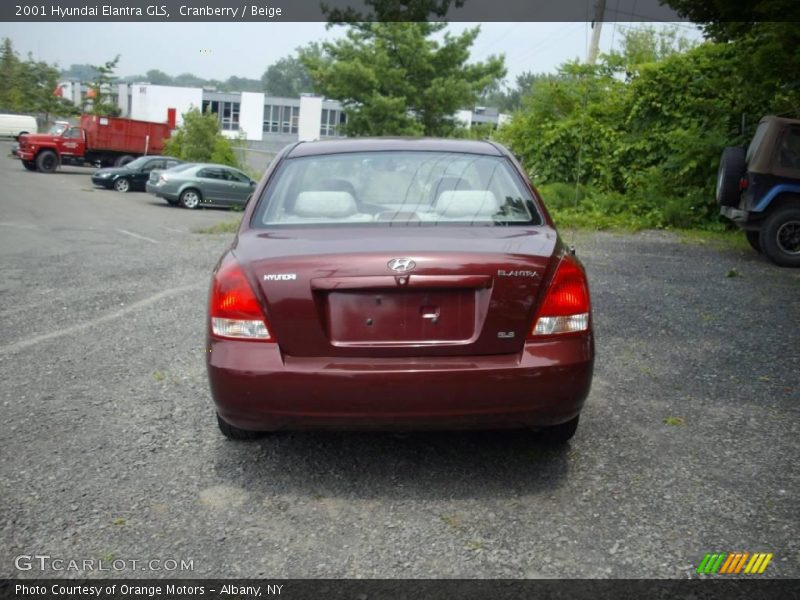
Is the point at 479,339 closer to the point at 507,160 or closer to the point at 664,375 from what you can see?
the point at 507,160

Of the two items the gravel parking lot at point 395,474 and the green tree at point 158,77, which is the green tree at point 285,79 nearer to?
the green tree at point 158,77

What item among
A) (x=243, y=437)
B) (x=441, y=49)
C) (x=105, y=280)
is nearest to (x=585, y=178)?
(x=105, y=280)

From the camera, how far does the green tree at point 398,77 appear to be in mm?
36969

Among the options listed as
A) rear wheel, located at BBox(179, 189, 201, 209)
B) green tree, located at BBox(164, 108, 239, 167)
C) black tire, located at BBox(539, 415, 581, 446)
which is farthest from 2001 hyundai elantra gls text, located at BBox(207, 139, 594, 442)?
green tree, located at BBox(164, 108, 239, 167)

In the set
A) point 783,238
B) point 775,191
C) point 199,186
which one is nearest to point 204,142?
point 199,186

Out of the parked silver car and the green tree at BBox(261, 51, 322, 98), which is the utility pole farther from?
the green tree at BBox(261, 51, 322, 98)

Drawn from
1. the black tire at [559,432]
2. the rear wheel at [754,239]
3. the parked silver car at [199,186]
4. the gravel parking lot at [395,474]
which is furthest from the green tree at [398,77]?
the black tire at [559,432]

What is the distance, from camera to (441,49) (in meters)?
38.3

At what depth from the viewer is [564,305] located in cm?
379

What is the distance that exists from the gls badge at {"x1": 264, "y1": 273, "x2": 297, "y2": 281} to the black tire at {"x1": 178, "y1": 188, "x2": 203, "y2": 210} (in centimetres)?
2325

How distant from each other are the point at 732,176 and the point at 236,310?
11.0 metres

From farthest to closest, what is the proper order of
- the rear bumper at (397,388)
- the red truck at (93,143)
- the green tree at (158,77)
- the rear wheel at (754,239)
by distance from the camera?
1. the green tree at (158,77)
2. the red truck at (93,143)
3. the rear wheel at (754,239)
4. the rear bumper at (397,388)

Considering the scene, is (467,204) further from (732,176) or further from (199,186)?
(199,186)

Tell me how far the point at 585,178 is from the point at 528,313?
17440 millimetres
